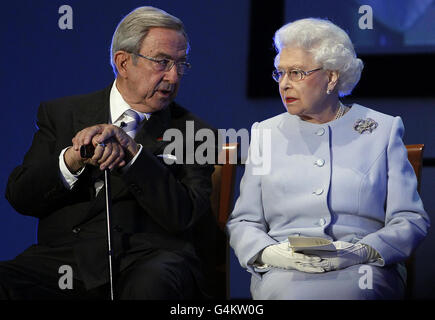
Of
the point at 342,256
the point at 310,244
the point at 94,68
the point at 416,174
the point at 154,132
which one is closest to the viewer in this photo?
the point at 310,244

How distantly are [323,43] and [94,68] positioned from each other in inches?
60.6

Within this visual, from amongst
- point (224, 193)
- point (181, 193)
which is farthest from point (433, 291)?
point (181, 193)

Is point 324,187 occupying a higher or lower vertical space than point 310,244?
higher

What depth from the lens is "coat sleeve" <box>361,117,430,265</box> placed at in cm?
271

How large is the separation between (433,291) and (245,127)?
1363 mm

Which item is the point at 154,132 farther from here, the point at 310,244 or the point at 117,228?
the point at 310,244

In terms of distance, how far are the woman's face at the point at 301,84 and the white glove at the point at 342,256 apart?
643 mm

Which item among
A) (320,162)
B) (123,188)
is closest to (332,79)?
(320,162)

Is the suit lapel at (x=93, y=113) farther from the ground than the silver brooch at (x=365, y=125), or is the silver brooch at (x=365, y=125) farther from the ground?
the suit lapel at (x=93, y=113)

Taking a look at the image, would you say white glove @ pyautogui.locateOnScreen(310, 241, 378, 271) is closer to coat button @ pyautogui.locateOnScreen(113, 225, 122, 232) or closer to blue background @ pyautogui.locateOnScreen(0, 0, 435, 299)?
coat button @ pyautogui.locateOnScreen(113, 225, 122, 232)

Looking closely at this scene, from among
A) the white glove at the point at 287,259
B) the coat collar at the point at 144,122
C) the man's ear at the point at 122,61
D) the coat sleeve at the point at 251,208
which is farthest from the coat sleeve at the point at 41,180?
the white glove at the point at 287,259

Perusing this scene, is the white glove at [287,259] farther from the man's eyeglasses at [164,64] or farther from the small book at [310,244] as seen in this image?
the man's eyeglasses at [164,64]

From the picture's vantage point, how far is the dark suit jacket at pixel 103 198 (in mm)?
2690

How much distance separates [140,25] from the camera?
9.70ft
